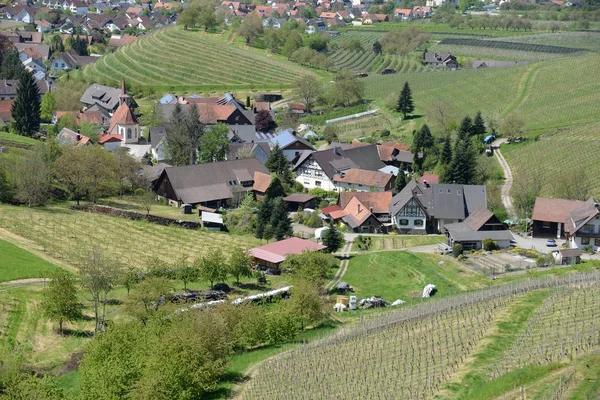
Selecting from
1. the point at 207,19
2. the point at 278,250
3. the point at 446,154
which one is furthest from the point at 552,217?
the point at 207,19

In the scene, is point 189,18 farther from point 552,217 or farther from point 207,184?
point 552,217

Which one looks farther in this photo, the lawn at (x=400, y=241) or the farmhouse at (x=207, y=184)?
the farmhouse at (x=207, y=184)

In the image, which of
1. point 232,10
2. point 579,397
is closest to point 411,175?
point 579,397

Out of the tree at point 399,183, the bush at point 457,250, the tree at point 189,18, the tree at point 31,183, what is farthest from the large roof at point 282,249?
the tree at point 189,18

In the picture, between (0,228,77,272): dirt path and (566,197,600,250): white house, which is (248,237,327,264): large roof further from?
(566,197,600,250): white house

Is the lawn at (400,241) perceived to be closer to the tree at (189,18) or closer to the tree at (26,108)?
the tree at (26,108)

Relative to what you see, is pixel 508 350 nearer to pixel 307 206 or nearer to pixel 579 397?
pixel 579 397
